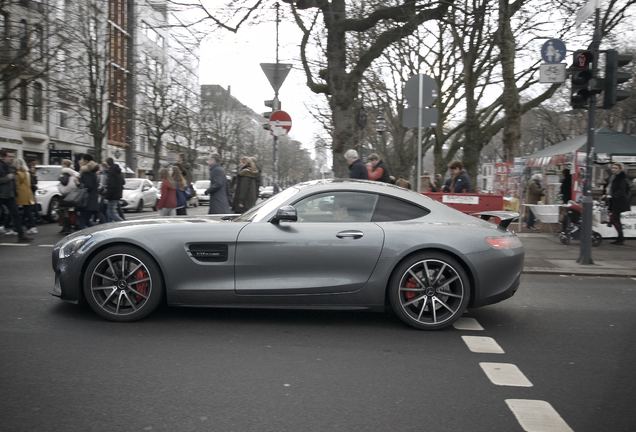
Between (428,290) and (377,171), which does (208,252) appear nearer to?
(428,290)

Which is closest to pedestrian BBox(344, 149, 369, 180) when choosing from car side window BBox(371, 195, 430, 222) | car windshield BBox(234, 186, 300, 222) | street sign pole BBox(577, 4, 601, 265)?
street sign pole BBox(577, 4, 601, 265)

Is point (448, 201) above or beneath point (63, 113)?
beneath

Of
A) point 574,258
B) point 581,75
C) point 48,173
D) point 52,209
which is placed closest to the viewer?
point 581,75

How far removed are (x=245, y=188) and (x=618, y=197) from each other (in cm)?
822

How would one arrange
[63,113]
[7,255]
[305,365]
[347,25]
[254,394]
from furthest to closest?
[63,113]
[347,25]
[7,255]
[305,365]
[254,394]

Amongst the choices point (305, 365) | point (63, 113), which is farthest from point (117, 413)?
point (63, 113)

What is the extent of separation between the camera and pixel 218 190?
1229 cm

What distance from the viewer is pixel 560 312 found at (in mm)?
6719

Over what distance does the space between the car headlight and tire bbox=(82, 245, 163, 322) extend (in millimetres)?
188

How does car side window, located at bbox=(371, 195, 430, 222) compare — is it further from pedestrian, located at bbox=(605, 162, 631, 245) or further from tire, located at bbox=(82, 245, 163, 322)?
pedestrian, located at bbox=(605, 162, 631, 245)

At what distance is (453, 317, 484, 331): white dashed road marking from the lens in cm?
583

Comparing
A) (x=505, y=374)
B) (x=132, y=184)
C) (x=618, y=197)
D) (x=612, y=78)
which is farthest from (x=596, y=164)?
(x=132, y=184)

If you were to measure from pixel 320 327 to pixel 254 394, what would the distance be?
6.02 feet

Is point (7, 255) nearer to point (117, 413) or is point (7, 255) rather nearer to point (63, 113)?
point (117, 413)
